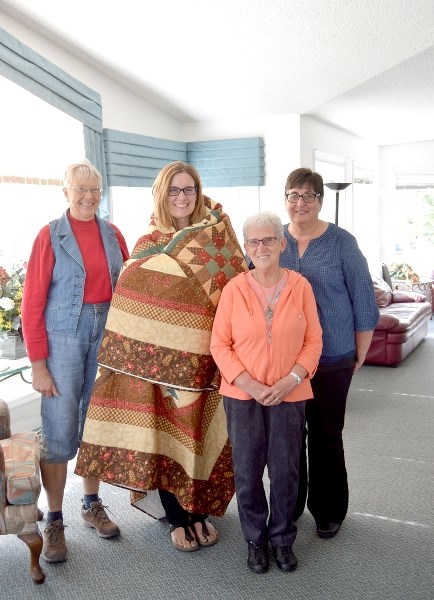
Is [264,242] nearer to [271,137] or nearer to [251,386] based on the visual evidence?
[251,386]

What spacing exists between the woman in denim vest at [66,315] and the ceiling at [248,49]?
5.80ft

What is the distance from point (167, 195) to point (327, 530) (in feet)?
4.89

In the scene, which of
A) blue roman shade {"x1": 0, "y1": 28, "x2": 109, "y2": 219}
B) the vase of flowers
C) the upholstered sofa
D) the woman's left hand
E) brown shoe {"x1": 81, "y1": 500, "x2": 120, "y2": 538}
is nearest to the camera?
the woman's left hand

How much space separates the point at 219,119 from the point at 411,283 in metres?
3.77

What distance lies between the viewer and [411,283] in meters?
8.27

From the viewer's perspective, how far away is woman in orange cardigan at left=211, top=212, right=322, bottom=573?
6.88 ft

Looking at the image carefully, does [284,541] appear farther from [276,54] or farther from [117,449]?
[276,54]

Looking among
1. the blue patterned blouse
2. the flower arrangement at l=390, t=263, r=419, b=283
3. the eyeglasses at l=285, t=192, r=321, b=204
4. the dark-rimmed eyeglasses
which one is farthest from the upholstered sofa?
the dark-rimmed eyeglasses

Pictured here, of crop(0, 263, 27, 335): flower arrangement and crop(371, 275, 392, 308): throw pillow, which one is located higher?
crop(0, 263, 27, 335): flower arrangement

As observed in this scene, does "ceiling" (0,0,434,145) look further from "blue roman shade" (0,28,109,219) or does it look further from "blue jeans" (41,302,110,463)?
"blue jeans" (41,302,110,463)

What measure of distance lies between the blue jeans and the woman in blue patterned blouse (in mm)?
783

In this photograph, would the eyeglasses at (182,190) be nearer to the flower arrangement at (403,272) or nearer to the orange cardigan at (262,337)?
the orange cardigan at (262,337)

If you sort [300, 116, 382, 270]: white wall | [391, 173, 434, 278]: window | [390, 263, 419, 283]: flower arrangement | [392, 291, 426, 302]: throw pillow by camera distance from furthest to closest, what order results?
[391, 173, 434, 278]: window, [390, 263, 419, 283]: flower arrangement, [392, 291, 426, 302]: throw pillow, [300, 116, 382, 270]: white wall

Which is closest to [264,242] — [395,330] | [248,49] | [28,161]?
[28,161]
